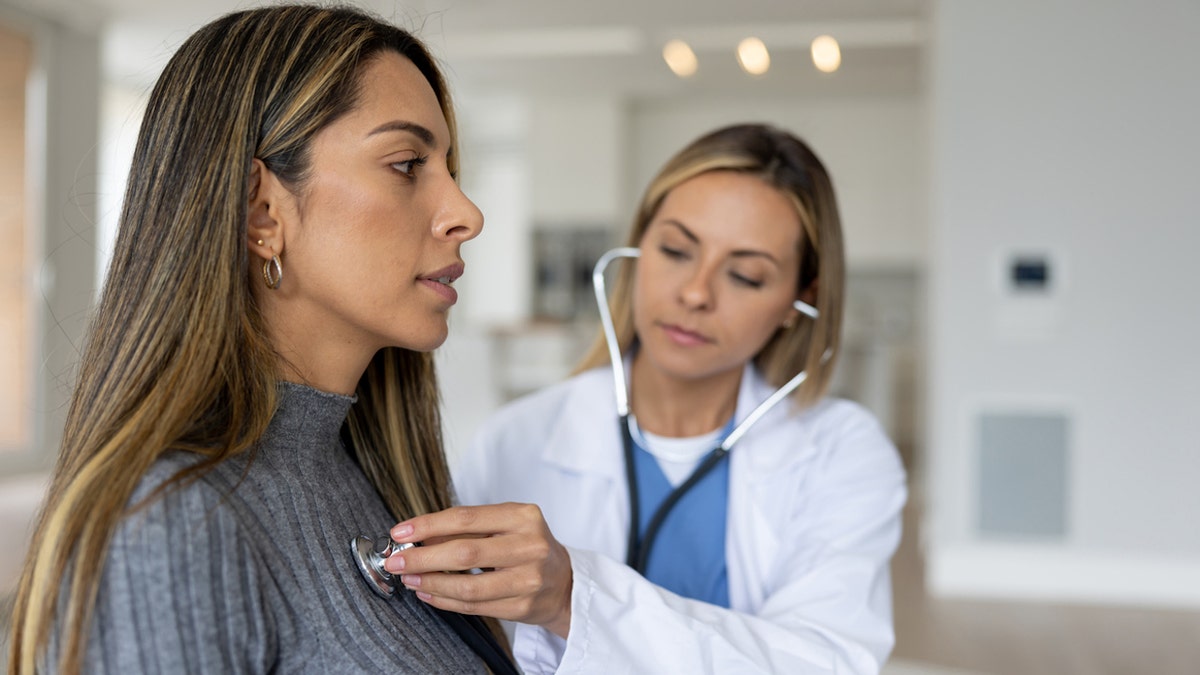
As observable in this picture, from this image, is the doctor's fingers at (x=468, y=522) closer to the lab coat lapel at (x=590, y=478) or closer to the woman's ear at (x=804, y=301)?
the lab coat lapel at (x=590, y=478)

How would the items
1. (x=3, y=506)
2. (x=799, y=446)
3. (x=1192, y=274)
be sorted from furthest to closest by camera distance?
(x=3, y=506), (x=1192, y=274), (x=799, y=446)

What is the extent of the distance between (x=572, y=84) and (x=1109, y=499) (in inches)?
207

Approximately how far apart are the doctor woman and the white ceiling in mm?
4054

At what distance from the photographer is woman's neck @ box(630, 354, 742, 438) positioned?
5.18 feet

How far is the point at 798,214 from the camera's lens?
1.53 meters

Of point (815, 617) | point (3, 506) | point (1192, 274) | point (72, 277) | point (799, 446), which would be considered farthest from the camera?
point (72, 277)

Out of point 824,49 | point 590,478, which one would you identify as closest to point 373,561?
point 590,478

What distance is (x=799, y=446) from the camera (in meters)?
1.47

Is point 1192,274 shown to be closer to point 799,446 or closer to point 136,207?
point 799,446

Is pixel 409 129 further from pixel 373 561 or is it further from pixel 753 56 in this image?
pixel 753 56

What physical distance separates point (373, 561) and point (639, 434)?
0.77 m

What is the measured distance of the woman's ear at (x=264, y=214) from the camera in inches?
31.7

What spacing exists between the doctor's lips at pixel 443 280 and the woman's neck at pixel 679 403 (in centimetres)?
69

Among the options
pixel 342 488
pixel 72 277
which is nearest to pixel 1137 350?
pixel 342 488
